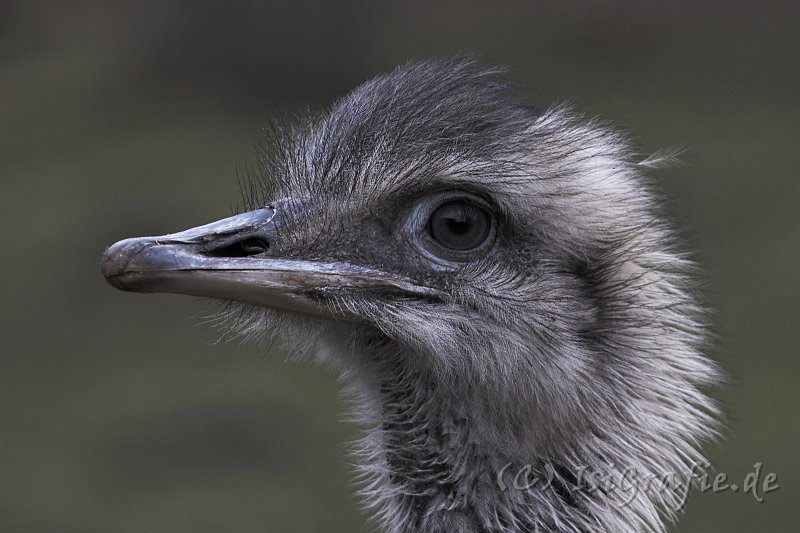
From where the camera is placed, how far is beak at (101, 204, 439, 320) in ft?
7.64

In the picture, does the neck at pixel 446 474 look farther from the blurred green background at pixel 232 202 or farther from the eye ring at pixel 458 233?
the blurred green background at pixel 232 202

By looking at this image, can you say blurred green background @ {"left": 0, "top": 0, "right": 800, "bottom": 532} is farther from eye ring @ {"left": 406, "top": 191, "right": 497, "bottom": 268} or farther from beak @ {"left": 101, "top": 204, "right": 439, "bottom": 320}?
beak @ {"left": 101, "top": 204, "right": 439, "bottom": 320}

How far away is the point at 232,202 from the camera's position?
689cm

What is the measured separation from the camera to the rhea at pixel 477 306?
2443 mm

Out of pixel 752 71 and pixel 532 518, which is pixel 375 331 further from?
pixel 752 71

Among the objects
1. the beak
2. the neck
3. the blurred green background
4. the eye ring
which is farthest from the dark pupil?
the blurred green background

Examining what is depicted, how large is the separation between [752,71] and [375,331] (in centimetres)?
743

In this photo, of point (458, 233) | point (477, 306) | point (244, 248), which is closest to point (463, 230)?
point (458, 233)

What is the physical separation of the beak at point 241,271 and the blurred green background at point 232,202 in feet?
2.64

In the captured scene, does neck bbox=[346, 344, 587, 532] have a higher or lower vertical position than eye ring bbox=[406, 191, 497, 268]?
lower

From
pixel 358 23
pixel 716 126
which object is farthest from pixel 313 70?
pixel 716 126

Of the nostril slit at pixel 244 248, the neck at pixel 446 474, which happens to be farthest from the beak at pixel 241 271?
the neck at pixel 446 474

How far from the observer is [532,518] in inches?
97.7

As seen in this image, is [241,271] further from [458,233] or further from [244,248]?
[458,233]
